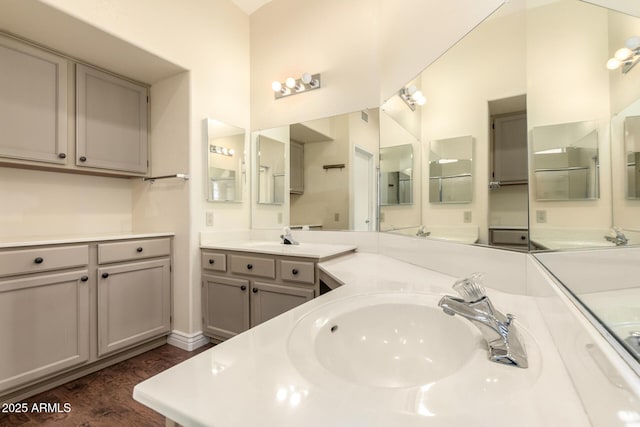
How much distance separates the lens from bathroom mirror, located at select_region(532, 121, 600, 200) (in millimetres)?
987

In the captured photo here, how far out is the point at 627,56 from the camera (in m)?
0.88

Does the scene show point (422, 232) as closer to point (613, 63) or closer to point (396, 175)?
point (396, 175)

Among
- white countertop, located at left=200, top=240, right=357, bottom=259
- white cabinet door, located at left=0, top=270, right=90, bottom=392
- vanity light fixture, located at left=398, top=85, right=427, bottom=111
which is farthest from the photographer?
white countertop, located at left=200, top=240, right=357, bottom=259

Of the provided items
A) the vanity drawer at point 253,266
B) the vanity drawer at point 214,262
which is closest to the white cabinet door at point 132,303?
the vanity drawer at point 214,262

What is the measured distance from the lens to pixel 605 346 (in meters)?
0.38

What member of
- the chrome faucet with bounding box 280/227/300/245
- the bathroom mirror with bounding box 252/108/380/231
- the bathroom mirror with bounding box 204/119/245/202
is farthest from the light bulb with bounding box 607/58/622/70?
the bathroom mirror with bounding box 204/119/245/202

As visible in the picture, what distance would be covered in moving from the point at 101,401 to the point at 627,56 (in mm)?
2768

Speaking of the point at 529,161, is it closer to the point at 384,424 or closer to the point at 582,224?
the point at 582,224

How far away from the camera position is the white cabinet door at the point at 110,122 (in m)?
1.96

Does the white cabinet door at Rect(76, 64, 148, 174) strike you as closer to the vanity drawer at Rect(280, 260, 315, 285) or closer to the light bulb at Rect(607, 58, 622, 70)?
the vanity drawer at Rect(280, 260, 315, 285)

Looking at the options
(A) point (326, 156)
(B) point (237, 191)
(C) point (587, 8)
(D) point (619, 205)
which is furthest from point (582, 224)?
(B) point (237, 191)

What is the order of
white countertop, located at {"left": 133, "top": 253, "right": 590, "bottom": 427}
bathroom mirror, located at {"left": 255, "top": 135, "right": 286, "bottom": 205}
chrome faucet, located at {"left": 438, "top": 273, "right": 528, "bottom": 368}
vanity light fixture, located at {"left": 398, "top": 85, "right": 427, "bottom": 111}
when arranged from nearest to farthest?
white countertop, located at {"left": 133, "top": 253, "right": 590, "bottom": 427}
chrome faucet, located at {"left": 438, "top": 273, "right": 528, "bottom": 368}
vanity light fixture, located at {"left": 398, "top": 85, "right": 427, "bottom": 111}
bathroom mirror, located at {"left": 255, "top": 135, "right": 286, "bottom": 205}

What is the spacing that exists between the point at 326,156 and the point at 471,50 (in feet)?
4.18

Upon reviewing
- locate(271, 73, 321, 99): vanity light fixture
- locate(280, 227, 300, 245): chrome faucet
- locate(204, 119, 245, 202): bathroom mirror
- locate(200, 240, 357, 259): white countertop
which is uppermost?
locate(271, 73, 321, 99): vanity light fixture
